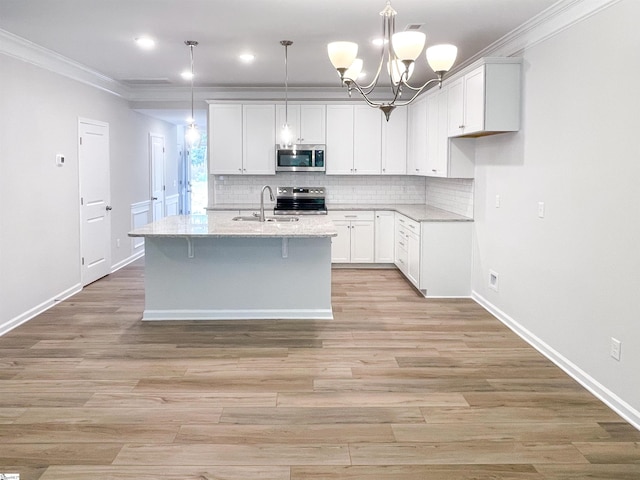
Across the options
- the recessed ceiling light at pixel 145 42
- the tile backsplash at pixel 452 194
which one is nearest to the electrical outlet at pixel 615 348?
the tile backsplash at pixel 452 194

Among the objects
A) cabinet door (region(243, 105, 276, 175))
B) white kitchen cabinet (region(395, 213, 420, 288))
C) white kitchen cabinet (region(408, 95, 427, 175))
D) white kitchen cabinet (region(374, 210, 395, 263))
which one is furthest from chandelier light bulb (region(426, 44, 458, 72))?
cabinet door (region(243, 105, 276, 175))

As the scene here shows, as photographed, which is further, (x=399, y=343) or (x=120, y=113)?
(x=120, y=113)

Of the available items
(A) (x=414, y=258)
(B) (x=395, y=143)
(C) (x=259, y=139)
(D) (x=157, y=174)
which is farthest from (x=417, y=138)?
(D) (x=157, y=174)

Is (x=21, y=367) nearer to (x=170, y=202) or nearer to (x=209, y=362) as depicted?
(x=209, y=362)

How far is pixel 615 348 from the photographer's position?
137 inches

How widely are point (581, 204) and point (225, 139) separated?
538 centimetres

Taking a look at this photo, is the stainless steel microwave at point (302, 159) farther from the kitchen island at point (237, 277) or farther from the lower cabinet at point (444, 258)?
the kitchen island at point (237, 277)

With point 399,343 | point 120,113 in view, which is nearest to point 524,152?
point 399,343

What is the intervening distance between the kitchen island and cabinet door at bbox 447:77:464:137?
Answer: 5.66 feet

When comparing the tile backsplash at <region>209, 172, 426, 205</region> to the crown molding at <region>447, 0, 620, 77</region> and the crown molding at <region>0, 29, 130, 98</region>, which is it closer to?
the crown molding at <region>0, 29, 130, 98</region>

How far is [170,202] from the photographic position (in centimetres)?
1104

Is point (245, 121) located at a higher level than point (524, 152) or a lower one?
higher

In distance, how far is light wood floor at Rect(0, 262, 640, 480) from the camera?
2783 mm

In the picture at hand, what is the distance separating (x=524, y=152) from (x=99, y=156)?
5.16 meters
